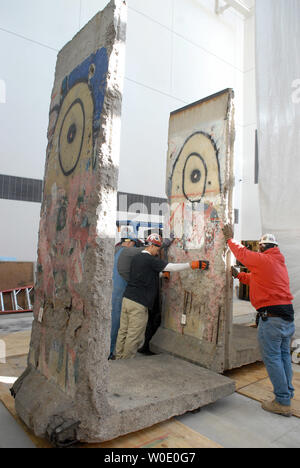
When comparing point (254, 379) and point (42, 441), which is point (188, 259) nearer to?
point (254, 379)

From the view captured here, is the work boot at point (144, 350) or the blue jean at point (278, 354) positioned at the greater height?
the blue jean at point (278, 354)

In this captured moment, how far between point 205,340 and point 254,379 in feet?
2.13

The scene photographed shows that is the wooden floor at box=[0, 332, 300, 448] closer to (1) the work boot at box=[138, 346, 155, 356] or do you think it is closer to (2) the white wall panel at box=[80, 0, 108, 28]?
(1) the work boot at box=[138, 346, 155, 356]

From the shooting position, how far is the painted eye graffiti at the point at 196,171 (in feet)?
12.9

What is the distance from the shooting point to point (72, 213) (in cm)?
257

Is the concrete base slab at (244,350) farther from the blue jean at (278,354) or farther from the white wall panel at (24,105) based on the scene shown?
the white wall panel at (24,105)

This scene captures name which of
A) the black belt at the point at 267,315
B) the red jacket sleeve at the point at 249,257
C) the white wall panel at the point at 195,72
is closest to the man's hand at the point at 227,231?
the red jacket sleeve at the point at 249,257

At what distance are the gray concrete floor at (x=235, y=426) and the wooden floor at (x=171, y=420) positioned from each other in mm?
69

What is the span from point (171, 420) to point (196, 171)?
9.02 ft

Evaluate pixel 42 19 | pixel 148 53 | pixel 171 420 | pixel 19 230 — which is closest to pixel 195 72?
pixel 148 53

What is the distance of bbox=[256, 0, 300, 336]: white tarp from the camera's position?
461 centimetres

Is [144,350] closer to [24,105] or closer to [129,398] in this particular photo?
[129,398]

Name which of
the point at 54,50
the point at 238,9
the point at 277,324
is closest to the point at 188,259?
the point at 277,324

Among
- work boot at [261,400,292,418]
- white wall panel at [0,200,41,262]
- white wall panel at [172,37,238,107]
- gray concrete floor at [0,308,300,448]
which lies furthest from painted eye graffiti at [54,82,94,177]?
white wall panel at [172,37,238,107]
